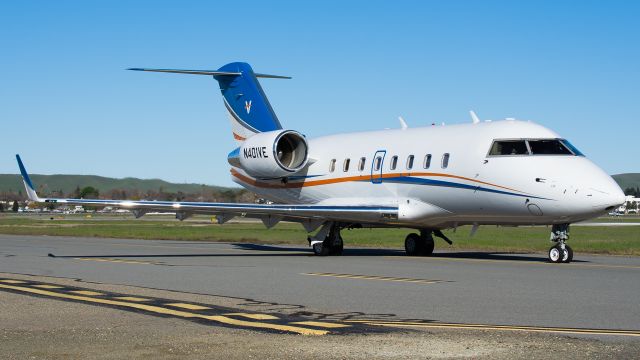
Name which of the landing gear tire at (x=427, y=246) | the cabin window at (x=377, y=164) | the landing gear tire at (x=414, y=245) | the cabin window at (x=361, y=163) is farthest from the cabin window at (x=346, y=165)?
the landing gear tire at (x=427, y=246)

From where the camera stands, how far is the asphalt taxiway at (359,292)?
10.2m

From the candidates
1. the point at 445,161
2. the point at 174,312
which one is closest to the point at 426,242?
the point at 445,161

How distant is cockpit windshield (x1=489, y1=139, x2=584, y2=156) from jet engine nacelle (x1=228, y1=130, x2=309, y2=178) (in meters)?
7.71

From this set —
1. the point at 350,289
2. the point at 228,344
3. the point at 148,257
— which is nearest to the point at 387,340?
the point at 228,344

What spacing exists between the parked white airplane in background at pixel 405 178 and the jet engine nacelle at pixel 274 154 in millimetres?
36

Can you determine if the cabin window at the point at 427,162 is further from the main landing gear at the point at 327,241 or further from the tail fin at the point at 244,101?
the tail fin at the point at 244,101

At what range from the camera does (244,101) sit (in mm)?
30688

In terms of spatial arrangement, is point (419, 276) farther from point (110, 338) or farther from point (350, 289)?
point (110, 338)

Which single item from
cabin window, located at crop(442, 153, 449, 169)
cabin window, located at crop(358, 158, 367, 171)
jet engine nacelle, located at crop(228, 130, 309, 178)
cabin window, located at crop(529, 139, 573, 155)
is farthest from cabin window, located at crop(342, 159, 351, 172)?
cabin window, located at crop(529, 139, 573, 155)

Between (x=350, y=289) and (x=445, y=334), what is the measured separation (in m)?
5.32

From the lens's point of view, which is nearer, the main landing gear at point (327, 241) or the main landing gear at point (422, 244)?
the main landing gear at point (327, 241)

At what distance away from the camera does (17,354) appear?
7.85 m

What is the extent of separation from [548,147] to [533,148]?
0.36m

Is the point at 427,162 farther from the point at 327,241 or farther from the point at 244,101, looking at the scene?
the point at 244,101
